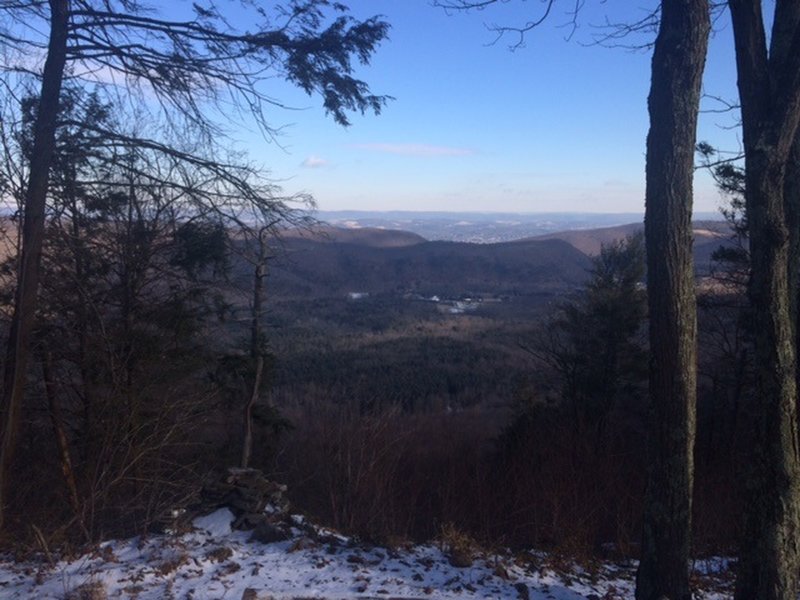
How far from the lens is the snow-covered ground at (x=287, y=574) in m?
5.09

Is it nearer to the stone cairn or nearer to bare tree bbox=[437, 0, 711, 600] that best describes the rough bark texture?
bare tree bbox=[437, 0, 711, 600]

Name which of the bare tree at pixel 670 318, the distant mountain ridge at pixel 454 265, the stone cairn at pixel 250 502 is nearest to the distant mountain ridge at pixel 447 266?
the distant mountain ridge at pixel 454 265

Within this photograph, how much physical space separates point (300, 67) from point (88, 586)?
4683 millimetres

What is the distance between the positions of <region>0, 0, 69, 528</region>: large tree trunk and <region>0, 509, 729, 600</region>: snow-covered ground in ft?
4.60

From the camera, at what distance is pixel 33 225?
21.2ft

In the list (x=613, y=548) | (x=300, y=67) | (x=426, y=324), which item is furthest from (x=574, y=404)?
(x=426, y=324)

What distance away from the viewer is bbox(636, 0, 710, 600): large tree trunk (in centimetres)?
493

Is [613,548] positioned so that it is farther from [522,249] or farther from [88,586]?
[522,249]

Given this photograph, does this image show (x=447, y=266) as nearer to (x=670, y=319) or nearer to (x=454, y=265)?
(x=454, y=265)

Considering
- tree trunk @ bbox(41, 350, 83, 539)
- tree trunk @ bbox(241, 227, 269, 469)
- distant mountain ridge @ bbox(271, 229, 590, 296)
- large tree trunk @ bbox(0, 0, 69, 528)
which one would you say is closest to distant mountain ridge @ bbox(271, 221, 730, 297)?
distant mountain ridge @ bbox(271, 229, 590, 296)

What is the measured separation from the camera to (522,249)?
65.6m

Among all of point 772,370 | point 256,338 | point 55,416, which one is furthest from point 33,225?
point 256,338

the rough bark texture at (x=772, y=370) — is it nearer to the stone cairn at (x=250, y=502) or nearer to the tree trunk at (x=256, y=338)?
the stone cairn at (x=250, y=502)

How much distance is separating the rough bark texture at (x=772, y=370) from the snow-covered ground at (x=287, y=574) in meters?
1.19
